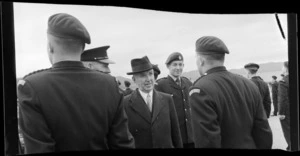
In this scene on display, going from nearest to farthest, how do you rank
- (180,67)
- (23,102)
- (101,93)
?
(23,102)
(101,93)
(180,67)

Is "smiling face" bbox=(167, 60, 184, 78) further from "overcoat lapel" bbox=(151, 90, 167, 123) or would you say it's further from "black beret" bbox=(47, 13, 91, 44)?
"black beret" bbox=(47, 13, 91, 44)

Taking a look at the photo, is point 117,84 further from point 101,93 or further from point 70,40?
point 70,40

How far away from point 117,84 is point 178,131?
0.46m

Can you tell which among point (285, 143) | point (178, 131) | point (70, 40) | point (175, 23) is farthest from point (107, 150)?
point (285, 143)

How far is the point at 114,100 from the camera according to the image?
8.25 ft

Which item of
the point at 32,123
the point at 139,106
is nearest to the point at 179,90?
the point at 139,106

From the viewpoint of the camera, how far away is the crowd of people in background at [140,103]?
2.38m

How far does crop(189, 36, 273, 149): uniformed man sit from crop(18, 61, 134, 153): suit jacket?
0.46 m

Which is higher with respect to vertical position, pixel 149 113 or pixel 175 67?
pixel 175 67

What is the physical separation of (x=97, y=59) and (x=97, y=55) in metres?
0.02

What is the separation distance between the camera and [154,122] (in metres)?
2.60

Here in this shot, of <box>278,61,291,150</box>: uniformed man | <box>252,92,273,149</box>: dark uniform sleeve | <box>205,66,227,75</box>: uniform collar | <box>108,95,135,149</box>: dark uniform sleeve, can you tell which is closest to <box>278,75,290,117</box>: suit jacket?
<box>278,61,291,150</box>: uniformed man

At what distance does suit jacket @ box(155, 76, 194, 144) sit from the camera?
264 cm

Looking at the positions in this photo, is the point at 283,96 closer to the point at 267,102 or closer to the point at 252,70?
the point at 267,102
